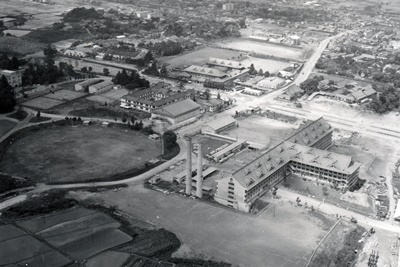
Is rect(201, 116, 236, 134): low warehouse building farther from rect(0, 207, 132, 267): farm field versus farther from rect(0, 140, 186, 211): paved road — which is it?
rect(0, 207, 132, 267): farm field

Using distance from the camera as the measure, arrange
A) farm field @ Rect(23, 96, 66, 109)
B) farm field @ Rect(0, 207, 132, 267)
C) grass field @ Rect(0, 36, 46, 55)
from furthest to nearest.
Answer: grass field @ Rect(0, 36, 46, 55) < farm field @ Rect(23, 96, 66, 109) < farm field @ Rect(0, 207, 132, 267)

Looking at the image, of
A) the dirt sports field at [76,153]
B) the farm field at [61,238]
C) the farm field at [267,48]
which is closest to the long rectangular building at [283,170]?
the farm field at [61,238]

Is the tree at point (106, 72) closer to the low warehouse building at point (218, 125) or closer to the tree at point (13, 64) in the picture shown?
the tree at point (13, 64)

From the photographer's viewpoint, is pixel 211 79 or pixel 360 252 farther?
pixel 211 79

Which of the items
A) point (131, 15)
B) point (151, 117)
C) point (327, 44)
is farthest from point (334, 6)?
point (151, 117)

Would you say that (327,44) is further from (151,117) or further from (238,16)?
(151,117)

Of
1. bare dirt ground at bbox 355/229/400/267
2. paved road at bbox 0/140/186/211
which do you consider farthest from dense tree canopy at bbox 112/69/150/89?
bare dirt ground at bbox 355/229/400/267

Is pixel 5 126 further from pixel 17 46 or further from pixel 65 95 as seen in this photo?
pixel 17 46
